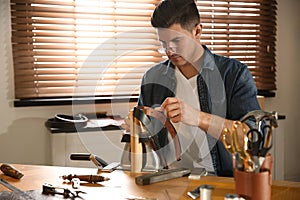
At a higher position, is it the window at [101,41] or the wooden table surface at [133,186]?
the window at [101,41]

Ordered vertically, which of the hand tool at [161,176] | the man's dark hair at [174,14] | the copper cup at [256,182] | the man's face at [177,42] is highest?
the man's dark hair at [174,14]

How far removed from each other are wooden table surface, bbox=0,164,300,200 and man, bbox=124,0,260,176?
0.28 meters

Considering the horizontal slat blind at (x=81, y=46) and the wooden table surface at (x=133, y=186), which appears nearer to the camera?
the wooden table surface at (x=133, y=186)

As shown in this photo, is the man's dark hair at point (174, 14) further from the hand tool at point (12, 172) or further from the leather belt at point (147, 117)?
the hand tool at point (12, 172)

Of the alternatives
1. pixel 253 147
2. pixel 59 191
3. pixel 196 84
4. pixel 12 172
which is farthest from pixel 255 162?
pixel 196 84

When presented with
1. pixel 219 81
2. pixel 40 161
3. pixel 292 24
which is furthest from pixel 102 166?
pixel 292 24

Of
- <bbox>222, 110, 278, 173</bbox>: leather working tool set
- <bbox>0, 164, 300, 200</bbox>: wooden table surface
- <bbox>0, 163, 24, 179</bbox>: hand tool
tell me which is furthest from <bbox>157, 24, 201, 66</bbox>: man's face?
<bbox>222, 110, 278, 173</bbox>: leather working tool set

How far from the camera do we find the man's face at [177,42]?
78.7 inches

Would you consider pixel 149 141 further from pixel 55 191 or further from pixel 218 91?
pixel 218 91

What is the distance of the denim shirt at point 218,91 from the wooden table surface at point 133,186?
0.36 metres

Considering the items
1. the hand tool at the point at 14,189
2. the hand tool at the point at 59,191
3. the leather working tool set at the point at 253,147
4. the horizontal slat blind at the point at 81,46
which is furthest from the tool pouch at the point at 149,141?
the horizontal slat blind at the point at 81,46

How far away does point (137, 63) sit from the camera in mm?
3477

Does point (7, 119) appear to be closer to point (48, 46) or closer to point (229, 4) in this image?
point (48, 46)

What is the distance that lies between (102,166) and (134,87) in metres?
1.70
